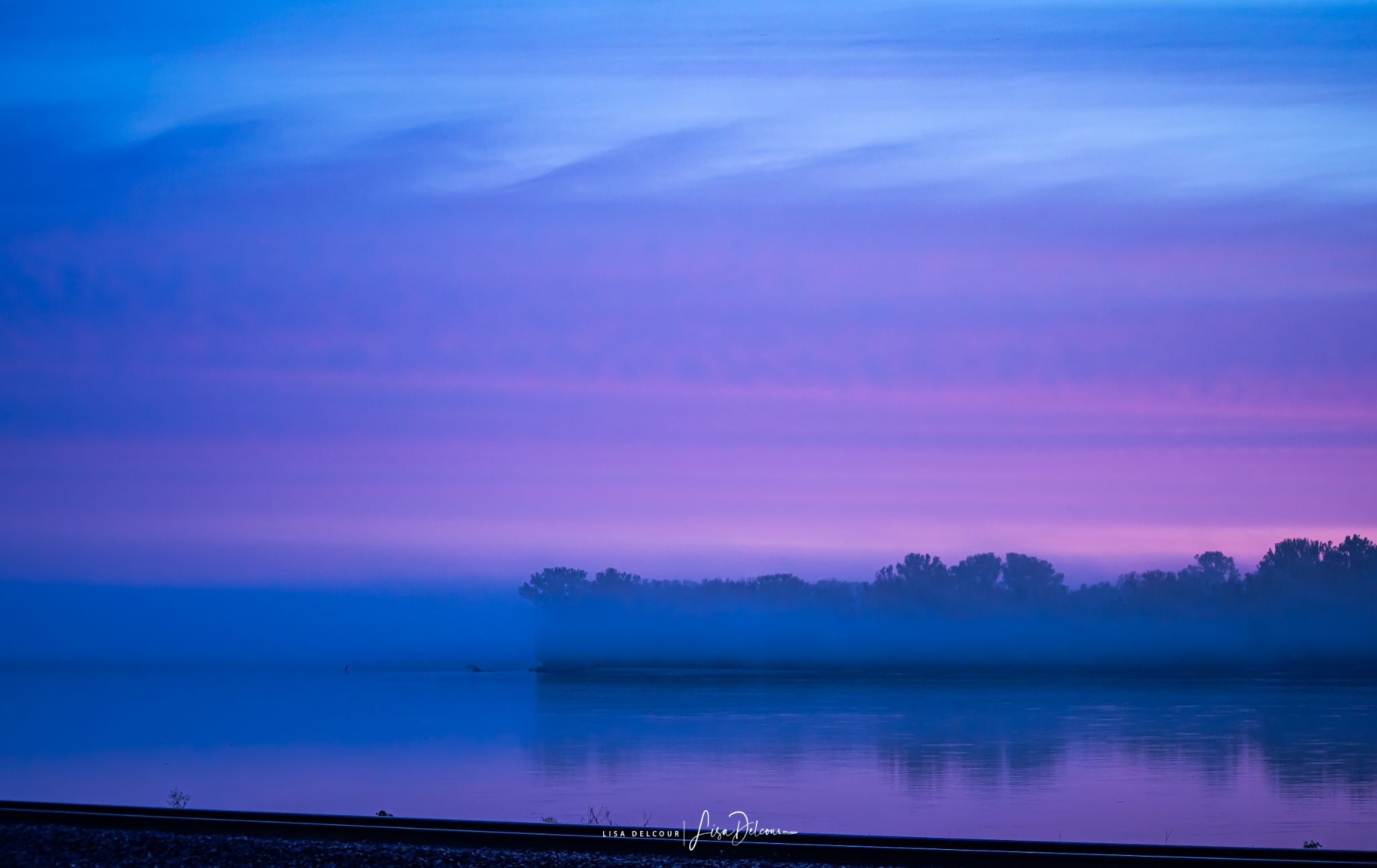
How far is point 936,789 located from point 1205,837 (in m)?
8.18

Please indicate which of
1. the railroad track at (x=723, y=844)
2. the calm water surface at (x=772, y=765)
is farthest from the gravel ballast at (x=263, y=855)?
the calm water surface at (x=772, y=765)

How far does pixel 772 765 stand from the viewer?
35.0 meters

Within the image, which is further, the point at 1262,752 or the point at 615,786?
the point at 1262,752

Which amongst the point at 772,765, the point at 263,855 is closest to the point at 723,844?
the point at 263,855

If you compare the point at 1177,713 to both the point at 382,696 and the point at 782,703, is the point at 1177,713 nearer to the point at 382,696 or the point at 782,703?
the point at 782,703

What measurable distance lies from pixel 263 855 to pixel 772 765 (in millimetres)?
23932

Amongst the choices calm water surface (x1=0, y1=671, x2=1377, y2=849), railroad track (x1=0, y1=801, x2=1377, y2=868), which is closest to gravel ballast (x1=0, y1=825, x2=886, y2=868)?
railroad track (x1=0, y1=801, x2=1377, y2=868)

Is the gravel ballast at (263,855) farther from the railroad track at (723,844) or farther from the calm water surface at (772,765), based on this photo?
the calm water surface at (772,765)

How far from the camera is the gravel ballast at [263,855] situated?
11.7 metres

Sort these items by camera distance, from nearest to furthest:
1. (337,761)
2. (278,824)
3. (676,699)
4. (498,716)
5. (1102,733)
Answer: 1. (278,824)
2. (337,761)
3. (1102,733)
4. (498,716)
5. (676,699)

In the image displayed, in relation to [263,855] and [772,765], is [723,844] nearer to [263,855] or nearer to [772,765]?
[263,855]

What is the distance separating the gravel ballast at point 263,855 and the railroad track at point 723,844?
1.25 feet

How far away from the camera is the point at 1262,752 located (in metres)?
41.7

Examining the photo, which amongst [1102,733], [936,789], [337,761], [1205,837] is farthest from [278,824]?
[1102,733]
